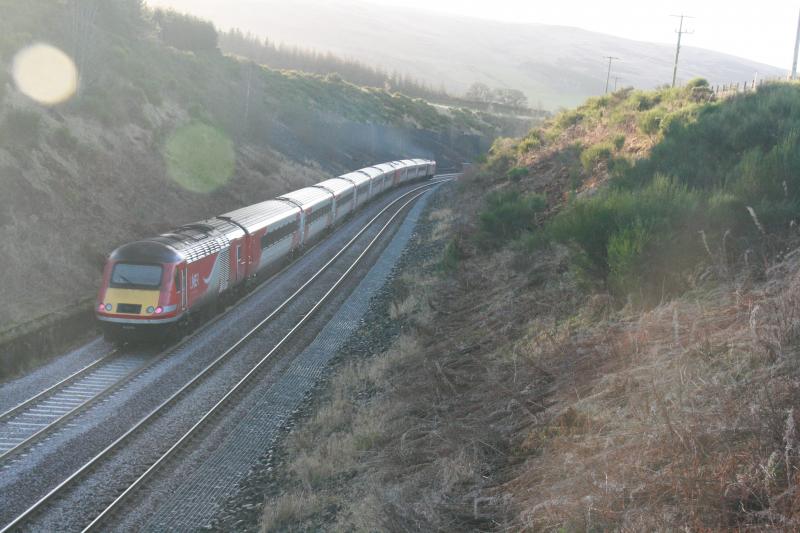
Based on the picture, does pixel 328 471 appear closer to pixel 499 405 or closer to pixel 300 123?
pixel 499 405

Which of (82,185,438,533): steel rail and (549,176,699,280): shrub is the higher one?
(549,176,699,280): shrub

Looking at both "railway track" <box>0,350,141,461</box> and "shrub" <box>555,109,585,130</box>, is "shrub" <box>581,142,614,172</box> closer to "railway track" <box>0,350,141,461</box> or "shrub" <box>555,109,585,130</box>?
"shrub" <box>555,109,585,130</box>

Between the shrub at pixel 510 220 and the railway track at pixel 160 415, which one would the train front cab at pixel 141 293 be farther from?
the shrub at pixel 510 220

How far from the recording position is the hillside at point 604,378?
5.92m

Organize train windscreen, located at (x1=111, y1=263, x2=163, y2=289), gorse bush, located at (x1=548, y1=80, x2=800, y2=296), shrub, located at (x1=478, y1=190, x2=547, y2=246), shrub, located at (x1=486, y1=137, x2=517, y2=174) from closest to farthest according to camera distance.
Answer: gorse bush, located at (x1=548, y1=80, x2=800, y2=296), train windscreen, located at (x1=111, y1=263, x2=163, y2=289), shrub, located at (x1=478, y1=190, x2=547, y2=246), shrub, located at (x1=486, y1=137, x2=517, y2=174)

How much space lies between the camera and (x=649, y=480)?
5.95m

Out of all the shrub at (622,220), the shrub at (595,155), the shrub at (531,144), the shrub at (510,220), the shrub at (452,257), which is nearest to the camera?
the shrub at (622,220)

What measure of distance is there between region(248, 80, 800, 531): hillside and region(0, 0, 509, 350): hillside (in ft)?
34.7

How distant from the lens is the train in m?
16.5

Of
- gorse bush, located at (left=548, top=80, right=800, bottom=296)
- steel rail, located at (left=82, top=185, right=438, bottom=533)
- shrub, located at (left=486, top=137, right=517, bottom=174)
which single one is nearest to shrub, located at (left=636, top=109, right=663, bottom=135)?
gorse bush, located at (left=548, top=80, right=800, bottom=296)

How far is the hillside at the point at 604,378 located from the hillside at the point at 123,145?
10574mm

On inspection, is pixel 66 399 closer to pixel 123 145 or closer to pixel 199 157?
pixel 123 145

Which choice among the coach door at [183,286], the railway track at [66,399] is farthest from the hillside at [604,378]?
the coach door at [183,286]

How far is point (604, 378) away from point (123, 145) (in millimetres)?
29912
